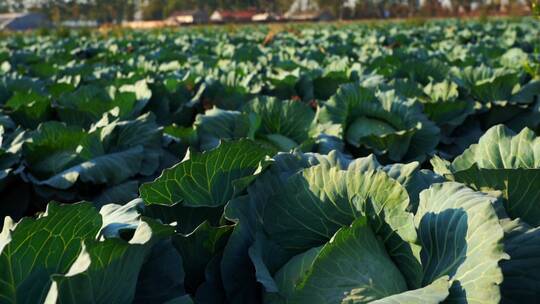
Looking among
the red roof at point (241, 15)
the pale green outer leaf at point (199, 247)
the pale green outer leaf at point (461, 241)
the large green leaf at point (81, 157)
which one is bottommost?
the red roof at point (241, 15)

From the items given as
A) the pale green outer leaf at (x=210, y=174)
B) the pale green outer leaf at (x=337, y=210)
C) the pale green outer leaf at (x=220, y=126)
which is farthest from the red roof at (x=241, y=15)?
the pale green outer leaf at (x=337, y=210)

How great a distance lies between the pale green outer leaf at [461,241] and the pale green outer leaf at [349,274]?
0.34 ft

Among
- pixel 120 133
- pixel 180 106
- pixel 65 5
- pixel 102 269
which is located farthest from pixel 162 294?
pixel 65 5

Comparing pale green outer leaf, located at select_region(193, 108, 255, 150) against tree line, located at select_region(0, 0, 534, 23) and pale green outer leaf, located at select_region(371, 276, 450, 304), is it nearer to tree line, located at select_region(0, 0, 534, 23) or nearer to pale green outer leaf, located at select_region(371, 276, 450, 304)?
pale green outer leaf, located at select_region(371, 276, 450, 304)

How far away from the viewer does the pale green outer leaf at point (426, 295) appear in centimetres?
114

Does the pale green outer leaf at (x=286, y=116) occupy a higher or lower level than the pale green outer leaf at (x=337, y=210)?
lower

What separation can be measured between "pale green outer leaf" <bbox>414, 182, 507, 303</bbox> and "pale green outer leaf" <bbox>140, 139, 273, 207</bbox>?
55 cm

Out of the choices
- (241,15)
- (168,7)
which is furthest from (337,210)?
(168,7)

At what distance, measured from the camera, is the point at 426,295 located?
3.82 feet

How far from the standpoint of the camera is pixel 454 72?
5.05m

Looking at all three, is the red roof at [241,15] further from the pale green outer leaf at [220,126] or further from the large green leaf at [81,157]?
the large green leaf at [81,157]

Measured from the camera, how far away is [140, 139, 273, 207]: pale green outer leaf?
168cm

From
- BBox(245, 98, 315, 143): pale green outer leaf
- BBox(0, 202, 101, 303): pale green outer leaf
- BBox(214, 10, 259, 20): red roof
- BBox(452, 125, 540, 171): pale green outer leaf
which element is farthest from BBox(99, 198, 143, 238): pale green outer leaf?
BBox(214, 10, 259, 20): red roof

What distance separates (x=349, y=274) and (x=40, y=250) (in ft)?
2.19
